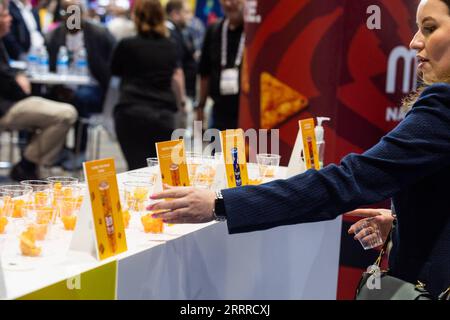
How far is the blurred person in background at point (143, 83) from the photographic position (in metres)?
5.56

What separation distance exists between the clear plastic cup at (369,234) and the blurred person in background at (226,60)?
3.40 meters

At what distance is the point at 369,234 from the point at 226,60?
11.6 ft

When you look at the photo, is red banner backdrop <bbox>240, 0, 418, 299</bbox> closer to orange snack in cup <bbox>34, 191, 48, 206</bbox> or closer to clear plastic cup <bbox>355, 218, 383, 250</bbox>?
clear plastic cup <bbox>355, 218, 383, 250</bbox>

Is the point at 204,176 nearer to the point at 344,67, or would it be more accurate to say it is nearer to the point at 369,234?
the point at 369,234

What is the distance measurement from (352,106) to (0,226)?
8.07 feet

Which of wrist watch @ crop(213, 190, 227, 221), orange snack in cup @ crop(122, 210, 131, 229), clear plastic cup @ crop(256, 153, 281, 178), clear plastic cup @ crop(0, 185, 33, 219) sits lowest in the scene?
clear plastic cup @ crop(256, 153, 281, 178)

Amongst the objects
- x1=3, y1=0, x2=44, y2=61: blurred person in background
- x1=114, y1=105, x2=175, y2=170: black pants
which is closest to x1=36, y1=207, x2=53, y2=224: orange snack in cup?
x1=114, y1=105, x2=175, y2=170: black pants

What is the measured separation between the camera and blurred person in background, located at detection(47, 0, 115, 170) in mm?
7094

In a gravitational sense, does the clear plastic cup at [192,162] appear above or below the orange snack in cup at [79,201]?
below

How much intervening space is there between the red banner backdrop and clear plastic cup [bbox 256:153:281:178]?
851 mm

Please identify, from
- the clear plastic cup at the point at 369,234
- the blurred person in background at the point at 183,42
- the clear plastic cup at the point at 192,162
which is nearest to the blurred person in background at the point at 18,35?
the blurred person in background at the point at 183,42

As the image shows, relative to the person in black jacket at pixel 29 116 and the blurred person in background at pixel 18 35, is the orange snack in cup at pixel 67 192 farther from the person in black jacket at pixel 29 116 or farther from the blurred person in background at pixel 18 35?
the blurred person in background at pixel 18 35
